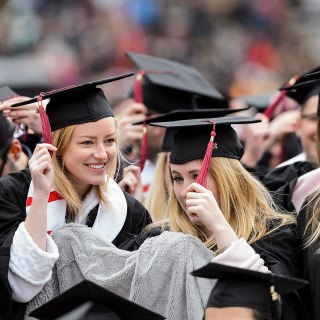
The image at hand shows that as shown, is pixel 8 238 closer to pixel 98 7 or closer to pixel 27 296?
pixel 27 296

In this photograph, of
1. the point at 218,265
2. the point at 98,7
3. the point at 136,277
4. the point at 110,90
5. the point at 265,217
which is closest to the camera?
the point at 218,265

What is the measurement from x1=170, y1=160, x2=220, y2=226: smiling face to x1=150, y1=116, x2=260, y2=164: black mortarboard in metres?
0.02

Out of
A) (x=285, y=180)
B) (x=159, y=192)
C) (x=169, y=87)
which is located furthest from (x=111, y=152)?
(x=169, y=87)

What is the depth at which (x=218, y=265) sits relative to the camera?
10.7ft

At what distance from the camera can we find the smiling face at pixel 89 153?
404cm

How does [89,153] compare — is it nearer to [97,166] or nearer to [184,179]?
[97,166]

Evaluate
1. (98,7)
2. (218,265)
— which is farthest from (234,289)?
(98,7)

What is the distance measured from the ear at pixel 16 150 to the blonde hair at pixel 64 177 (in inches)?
35.8

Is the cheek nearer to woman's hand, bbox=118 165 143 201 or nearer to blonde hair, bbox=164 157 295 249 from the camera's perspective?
blonde hair, bbox=164 157 295 249

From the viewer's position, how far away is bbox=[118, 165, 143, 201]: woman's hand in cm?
484

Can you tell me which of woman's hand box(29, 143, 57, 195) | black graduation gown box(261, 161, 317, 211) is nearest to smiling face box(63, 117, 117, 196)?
woman's hand box(29, 143, 57, 195)

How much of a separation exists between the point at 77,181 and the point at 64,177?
3.3 inches

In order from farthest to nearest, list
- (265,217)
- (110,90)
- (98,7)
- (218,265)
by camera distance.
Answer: (98,7) → (110,90) → (265,217) → (218,265)

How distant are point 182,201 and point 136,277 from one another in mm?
462
